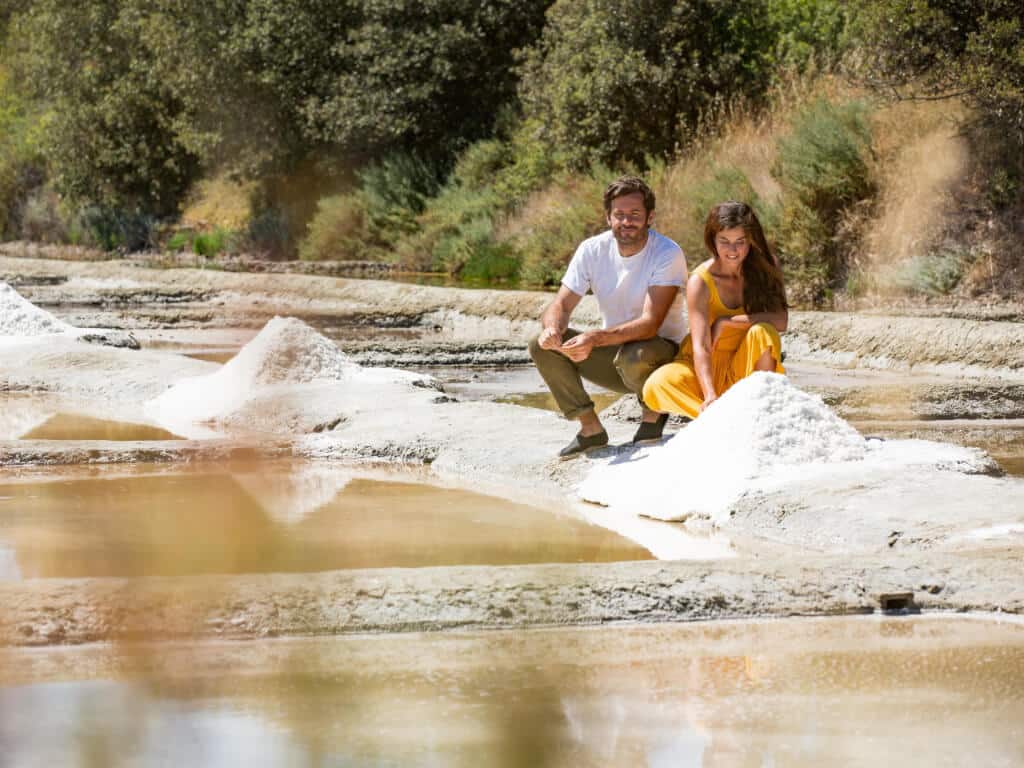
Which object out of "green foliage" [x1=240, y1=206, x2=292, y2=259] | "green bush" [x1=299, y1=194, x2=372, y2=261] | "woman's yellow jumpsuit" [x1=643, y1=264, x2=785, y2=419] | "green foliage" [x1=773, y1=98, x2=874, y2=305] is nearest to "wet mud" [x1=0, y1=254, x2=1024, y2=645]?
"woman's yellow jumpsuit" [x1=643, y1=264, x2=785, y2=419]

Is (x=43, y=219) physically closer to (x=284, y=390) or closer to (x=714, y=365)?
(x=284, y=390)

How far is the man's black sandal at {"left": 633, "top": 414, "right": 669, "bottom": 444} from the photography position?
6.20 m

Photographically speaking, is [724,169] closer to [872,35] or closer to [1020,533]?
[872,35]

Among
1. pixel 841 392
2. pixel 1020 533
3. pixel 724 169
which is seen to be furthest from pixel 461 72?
pixel 1020 533

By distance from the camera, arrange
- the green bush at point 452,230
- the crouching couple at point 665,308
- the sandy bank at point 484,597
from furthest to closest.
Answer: the green bush at point 452,230 < the crouching couple at point 665,308 < the sandy bank at point 484,597

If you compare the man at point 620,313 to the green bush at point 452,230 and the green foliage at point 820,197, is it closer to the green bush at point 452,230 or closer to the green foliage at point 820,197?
the green foliage at point 820,197

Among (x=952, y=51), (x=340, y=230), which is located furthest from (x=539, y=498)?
(x=340, y=230)

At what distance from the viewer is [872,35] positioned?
50.0 ft

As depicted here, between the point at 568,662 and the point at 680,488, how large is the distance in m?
1.97

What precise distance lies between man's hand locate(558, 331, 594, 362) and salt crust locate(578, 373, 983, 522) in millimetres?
481

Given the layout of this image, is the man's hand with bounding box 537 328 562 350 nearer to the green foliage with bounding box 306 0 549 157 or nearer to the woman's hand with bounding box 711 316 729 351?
the woman's hand with bounding box 711 316 729 351

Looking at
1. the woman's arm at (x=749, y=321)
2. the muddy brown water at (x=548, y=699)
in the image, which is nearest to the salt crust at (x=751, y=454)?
the woman's arm at (x=749, y=321)

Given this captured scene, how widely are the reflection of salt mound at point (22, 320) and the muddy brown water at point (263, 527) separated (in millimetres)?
5218

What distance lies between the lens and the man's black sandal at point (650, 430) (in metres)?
6.20
